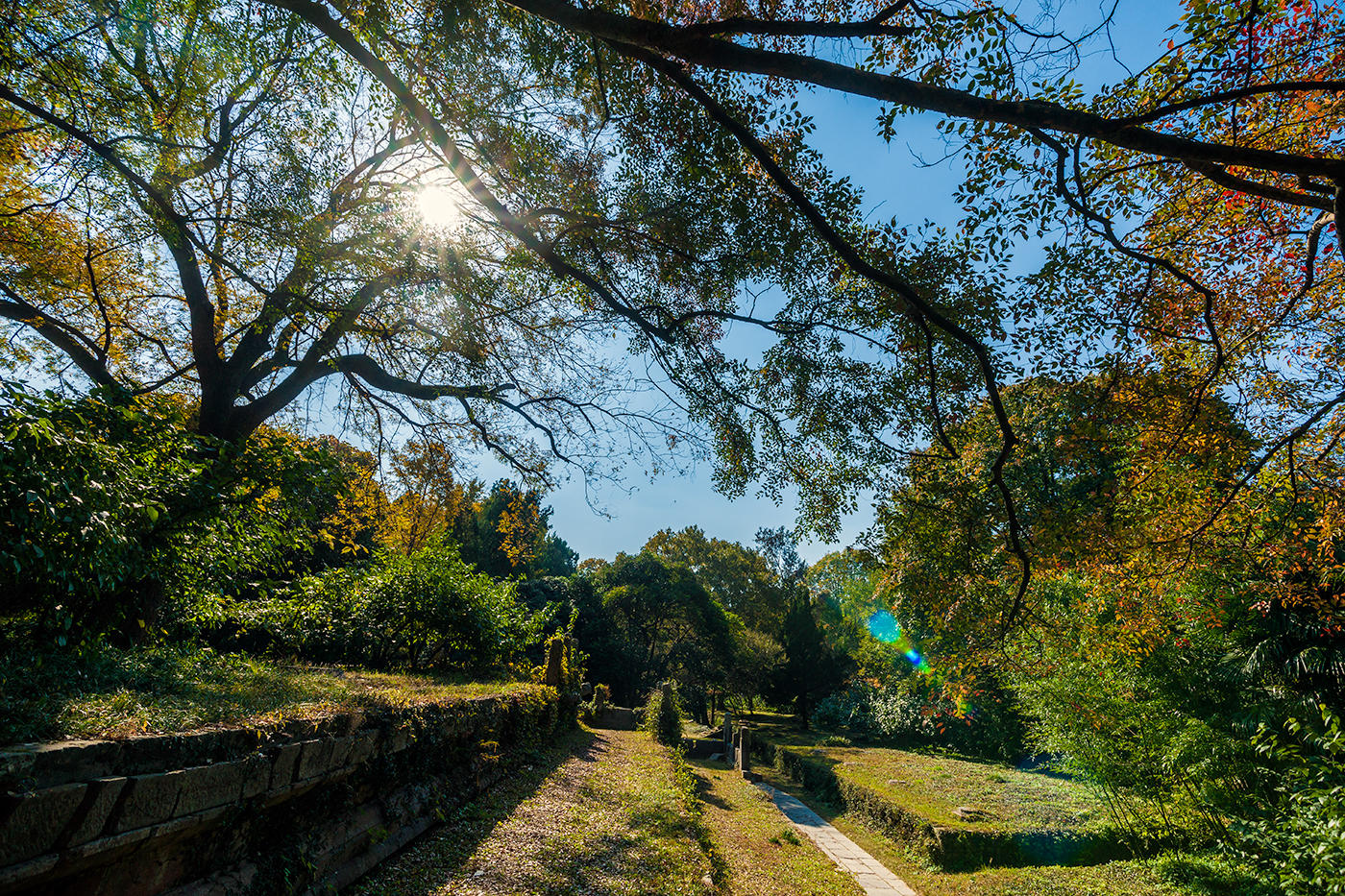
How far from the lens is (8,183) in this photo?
26.6ft

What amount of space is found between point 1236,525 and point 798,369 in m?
6.33

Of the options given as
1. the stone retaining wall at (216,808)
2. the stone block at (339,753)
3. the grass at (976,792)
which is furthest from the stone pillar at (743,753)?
the stone block at (339,753)

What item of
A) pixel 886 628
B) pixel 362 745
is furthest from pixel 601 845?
pixel 886 628

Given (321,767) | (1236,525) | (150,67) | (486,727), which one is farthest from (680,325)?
(1236,525)

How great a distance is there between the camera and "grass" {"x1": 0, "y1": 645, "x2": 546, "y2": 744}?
2260 mm

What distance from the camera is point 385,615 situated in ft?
27.9

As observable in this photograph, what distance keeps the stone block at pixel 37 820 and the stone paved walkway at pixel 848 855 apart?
933cm

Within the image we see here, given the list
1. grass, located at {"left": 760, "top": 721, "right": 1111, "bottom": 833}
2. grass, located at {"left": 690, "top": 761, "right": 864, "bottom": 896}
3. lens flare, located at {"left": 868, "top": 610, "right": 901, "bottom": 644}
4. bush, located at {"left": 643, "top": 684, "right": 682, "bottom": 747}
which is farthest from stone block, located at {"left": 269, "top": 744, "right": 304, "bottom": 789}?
lens flare, located at {"left": 868, "top": 610, "right": 901, "bottom": 644}

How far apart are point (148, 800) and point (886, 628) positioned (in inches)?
1336

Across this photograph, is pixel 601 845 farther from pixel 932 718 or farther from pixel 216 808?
pixel 932 718

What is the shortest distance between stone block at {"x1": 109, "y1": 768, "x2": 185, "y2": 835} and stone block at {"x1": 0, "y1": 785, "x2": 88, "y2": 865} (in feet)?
0.62

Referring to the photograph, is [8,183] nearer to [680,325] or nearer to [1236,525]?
[680,325]

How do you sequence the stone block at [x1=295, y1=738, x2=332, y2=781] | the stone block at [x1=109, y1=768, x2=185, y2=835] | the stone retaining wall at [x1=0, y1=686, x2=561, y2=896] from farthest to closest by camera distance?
the stone block at [x1=295, y1=738, x2=332, y2=781] → the stone block at [x1=109, y1=768, x2=185, y2=835] → the stone retaining wall at [x1=0, y1=686, x2=561, y2=896]

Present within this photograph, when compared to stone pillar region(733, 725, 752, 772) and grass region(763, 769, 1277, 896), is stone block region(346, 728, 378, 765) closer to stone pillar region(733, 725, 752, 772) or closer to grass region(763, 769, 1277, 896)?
grass region(763, 769, 1277, 896)
